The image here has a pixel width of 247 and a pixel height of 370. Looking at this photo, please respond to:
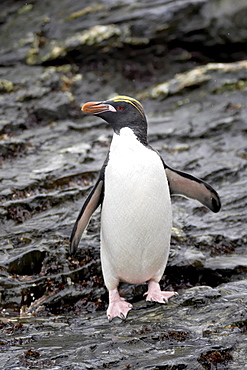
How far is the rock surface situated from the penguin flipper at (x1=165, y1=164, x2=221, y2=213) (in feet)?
2.05

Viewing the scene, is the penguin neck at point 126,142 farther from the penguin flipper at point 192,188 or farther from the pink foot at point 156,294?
the pink foot at point 156,294

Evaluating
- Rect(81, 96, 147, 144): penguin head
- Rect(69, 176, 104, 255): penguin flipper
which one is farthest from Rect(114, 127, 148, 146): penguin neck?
Rect(69, 176, 104, 255): penguin flipper

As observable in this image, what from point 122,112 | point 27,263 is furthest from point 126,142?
point 27,263

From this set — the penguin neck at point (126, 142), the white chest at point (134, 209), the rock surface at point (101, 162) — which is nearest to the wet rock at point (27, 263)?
the rock surface at point (101, 162)

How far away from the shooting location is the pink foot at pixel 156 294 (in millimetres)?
4328

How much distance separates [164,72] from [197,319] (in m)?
6.98

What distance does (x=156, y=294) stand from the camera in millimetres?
4414

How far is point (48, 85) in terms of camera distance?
902 centimetres

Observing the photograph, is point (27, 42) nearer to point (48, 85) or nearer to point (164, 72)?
point (48, 85)

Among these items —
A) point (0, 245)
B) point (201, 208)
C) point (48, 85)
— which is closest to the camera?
point (0, 245)

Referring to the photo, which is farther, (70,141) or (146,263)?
(70,141)

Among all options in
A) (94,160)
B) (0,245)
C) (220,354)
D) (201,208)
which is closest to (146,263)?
(220,354)

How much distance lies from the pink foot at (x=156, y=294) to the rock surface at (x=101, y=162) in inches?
3.3

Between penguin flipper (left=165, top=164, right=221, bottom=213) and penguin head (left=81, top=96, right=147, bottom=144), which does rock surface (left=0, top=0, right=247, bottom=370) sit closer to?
penguin flipper (left=165, top=164, right=221, bottom=213)
